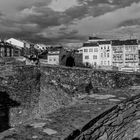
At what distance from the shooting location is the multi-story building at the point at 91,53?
7825 centimetres

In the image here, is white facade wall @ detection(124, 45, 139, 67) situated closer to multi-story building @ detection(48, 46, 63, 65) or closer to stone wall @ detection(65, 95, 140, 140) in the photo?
multi-story building @ detection(48, 46, 63, 65)

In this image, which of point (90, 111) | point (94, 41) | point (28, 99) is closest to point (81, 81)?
point (28, 99)

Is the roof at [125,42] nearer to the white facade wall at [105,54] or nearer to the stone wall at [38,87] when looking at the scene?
the white facade wall at [105,54]

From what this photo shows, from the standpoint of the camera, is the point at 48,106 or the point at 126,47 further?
the point at 126,47

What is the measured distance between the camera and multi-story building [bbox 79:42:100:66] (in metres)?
78.2

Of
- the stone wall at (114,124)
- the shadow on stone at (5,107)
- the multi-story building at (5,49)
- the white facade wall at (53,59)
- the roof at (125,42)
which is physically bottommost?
the shadow on stone at (5,107)

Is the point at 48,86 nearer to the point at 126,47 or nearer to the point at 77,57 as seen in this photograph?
the point at 126,47

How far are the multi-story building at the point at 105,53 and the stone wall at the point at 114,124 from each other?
72.7m

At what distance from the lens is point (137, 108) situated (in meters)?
4.62

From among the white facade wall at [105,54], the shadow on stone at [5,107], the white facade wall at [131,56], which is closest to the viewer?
the shadow on stone at [5,107]

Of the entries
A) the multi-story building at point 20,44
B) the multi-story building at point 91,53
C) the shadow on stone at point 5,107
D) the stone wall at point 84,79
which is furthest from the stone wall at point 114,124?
the multi-story building at point 20,44

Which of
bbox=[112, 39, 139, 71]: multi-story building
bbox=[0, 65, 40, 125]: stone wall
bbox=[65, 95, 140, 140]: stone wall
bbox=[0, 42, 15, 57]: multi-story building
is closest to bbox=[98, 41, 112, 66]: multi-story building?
bbox=[112, 39, 139, 71]: multi-story building

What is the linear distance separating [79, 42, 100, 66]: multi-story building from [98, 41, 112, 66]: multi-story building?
105cm

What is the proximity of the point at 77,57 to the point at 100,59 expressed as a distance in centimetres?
1202
